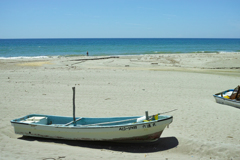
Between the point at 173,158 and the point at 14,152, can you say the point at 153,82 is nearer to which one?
the point at 173,158

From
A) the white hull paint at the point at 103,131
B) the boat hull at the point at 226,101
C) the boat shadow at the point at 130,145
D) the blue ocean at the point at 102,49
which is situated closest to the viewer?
the white hull paint at the point at 103,131

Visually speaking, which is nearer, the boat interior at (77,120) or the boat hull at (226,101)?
the boat interior at (77,120)

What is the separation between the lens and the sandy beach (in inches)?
287

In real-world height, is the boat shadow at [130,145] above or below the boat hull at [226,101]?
below

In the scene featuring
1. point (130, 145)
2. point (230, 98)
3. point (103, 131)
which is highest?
point (230, 98)

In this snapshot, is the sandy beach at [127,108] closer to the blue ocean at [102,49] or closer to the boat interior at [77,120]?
the boat interior at [77,120]

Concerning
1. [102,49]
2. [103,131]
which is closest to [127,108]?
[103,131]

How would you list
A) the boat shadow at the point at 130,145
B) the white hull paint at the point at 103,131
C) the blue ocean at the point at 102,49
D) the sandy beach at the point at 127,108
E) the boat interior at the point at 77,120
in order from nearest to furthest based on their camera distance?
the sandy beach at the point at 127,108
the white hull paint at the point at 103,131
the boat shadow at the point at 130,145
the boat interior at the point at 77,120
the blue ocean at the point at 102,49

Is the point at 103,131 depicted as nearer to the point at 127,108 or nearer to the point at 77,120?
the point at 77,120

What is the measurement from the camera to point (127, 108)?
38.4ft

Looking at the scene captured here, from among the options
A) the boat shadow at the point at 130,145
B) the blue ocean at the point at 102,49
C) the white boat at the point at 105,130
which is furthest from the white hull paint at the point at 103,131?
the blue ocean at the point at 102,49

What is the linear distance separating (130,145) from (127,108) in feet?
12.6

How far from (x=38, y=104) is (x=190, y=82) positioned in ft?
36.8

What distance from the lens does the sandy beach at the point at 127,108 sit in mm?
7277
